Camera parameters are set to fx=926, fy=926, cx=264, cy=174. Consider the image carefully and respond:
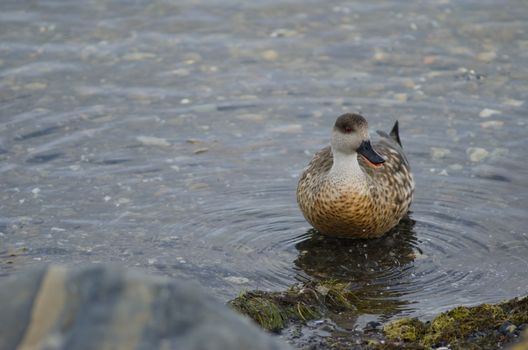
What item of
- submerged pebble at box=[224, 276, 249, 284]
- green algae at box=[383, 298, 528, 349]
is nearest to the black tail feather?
submerged pebble at box=[224, 276, 249, 284]

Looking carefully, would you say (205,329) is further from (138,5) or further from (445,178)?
(138,5)

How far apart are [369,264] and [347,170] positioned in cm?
84

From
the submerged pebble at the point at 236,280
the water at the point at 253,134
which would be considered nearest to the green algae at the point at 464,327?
the water at the point at 253,134

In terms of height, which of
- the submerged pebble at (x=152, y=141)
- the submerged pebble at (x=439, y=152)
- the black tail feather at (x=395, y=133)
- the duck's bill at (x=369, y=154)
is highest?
the duck's bill at (x=369, y=154)

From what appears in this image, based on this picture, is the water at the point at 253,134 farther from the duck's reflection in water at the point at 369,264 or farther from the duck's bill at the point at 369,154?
the duck's bill at the point at 369,154

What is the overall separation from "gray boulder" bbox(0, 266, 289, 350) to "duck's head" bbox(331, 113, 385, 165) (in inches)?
189

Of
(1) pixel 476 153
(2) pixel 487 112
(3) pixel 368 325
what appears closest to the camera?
(3) pixel 368 325

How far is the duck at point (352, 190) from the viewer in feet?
25.7

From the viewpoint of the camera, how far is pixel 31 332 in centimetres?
298

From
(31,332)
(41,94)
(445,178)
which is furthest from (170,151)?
(31,332)

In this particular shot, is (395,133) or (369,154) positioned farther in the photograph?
(395,133)

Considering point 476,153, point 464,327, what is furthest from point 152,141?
point 464,327

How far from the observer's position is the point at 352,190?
7848 mm

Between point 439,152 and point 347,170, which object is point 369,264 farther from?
point 439,152
